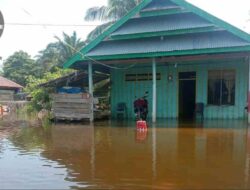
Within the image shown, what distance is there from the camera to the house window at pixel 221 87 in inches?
683

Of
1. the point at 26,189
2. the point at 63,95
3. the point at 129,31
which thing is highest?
the point at 129,31

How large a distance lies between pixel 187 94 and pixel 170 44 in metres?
4.84

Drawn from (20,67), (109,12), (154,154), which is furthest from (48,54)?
(154,154)

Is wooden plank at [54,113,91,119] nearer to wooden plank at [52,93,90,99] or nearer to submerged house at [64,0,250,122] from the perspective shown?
wooden plank at [52,93,90,99]

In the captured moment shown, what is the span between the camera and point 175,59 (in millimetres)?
16312

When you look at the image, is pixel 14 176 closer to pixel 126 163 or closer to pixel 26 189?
pixel 26 189

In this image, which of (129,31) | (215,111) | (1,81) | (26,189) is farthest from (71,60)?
(1,81)

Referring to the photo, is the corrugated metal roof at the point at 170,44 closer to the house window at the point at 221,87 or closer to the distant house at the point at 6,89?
the house window at the point at 221,87

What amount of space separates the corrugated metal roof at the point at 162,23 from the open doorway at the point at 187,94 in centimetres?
314

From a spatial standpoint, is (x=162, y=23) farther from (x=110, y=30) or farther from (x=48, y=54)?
(x=48, y=54)

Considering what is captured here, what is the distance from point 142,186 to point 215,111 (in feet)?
41.7

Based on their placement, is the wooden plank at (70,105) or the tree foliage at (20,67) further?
the tree foliage at (20,67)

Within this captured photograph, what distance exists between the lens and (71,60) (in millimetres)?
17047

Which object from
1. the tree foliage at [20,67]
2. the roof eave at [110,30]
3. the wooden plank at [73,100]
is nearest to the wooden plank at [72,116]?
the wooden plank at [73,100]
